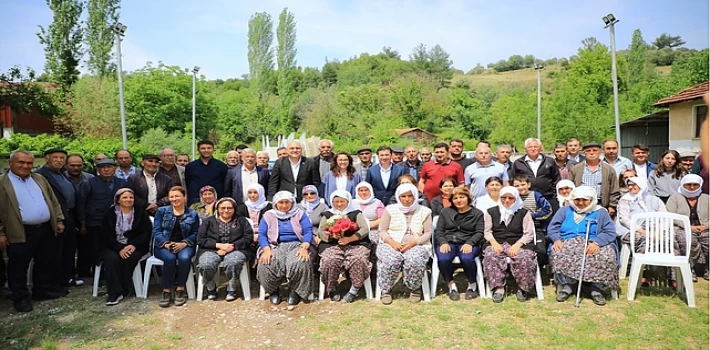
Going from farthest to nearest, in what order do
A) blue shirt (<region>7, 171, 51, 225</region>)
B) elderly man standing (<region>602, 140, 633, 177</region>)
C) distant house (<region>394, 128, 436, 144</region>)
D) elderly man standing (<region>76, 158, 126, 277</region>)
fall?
1. distant house (<region>394, 128, 436, 144</region>)
2. elderly man standing (<region>602, 140, 633, 177</region>)
3. elderly man standing (<region>76, 158, 126, 277</region>)
4. blue shirt (<region>7, 171, 51, 225</region>)

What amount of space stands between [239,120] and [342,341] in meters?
43.5

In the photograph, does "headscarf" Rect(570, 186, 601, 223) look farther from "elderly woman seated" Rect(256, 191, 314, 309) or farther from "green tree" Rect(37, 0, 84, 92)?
"green tree" Rect(37, 0, 84, 92)

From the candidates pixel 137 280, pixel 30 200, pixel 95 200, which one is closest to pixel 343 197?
pixel 137 280

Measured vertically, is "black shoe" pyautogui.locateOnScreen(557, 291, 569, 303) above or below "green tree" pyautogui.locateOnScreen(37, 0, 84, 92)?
below

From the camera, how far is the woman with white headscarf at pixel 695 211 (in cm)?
541

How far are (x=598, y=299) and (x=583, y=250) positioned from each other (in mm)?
506

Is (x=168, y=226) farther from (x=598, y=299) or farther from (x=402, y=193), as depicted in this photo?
(x=598, y=299)

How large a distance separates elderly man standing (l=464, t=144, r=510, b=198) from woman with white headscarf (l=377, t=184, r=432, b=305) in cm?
107

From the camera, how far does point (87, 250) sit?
240 inches

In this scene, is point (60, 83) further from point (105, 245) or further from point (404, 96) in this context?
point (105, 245)

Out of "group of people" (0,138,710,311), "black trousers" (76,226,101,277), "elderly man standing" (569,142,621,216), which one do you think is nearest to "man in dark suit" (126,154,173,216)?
"group of people" (0,138,710,311)

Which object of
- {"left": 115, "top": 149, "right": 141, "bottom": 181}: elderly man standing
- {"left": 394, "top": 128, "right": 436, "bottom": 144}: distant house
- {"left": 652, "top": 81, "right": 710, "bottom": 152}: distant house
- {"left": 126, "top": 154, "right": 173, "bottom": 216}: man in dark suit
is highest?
{"left": 394, "top": 128, "right": 436, "bottom": 144}: distant house

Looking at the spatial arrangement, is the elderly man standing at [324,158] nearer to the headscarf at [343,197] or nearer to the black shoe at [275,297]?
the headscarf at [343,197]

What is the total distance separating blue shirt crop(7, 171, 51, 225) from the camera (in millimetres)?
5016
